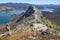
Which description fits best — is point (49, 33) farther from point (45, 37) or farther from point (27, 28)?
point (27, 28)

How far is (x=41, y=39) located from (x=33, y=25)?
496cm

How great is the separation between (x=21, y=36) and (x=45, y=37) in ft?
8.05

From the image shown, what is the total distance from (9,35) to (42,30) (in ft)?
12.5

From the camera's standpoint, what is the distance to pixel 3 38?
795 inches

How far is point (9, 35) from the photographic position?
68.7 ft

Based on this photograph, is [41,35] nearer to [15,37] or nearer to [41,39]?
[41,39]

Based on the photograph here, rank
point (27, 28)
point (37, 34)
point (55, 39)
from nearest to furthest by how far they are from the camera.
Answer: point (55, 39)
point (37, 34)
point (27, 28)

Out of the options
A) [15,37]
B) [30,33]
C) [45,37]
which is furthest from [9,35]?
[45,37]

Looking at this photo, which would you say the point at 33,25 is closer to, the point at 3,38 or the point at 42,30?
the point at 42,30

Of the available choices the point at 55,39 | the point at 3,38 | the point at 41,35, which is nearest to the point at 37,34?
the point at 41,35

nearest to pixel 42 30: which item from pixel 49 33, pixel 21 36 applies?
pixel 49 33

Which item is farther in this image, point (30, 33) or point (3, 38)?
point (30, 33)

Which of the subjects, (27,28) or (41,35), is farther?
(27,28)

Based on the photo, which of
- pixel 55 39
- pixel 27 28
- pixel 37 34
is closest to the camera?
pixel 55 39
